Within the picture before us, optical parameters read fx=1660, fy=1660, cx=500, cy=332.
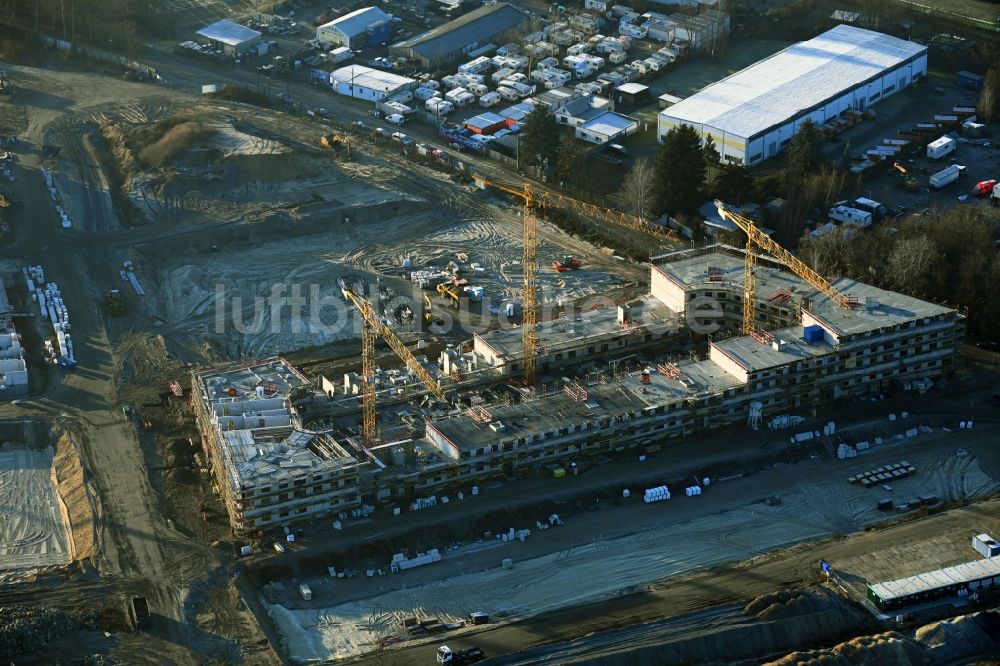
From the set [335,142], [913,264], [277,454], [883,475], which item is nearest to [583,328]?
[883,475]

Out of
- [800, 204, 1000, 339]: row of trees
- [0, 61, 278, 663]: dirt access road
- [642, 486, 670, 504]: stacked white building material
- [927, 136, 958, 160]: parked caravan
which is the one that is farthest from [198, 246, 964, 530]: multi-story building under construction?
[927, 136, 958, 160]: parked caravan

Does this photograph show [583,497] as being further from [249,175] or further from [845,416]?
[249,175]

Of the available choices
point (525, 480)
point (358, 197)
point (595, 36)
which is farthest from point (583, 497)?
point (595, 36)

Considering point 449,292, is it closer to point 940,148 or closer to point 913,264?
point 913,264

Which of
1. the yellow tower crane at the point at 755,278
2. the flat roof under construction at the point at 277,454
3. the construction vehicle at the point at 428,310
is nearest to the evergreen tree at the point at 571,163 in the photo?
the construction vehicle at the point at 428,310

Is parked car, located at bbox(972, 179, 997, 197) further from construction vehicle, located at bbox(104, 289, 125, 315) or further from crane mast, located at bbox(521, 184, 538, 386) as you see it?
construction vehicle, located at bbox(104, 289, 125, 315)

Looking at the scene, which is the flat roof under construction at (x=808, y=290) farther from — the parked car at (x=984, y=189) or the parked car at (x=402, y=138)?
the parked car at (x=402, y=138)
